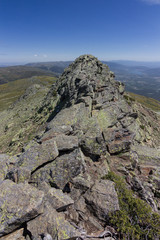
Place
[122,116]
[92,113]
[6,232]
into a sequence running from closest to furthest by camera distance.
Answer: [6,232]
[92,113]
[122,116]

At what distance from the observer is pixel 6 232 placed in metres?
7.49

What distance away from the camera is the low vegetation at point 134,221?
828 centimetres

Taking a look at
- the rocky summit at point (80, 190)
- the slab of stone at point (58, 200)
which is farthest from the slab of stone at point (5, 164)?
the slab of stone at point (58, 200)

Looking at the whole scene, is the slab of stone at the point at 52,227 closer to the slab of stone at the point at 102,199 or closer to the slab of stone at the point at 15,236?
the slab of stone at the point at 15,236

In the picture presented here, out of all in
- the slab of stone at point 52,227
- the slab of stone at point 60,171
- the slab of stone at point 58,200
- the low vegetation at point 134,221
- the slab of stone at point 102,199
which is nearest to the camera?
the slab of stone at point 52,227

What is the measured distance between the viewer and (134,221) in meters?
9.12

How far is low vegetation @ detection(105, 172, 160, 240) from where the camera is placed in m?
8.28

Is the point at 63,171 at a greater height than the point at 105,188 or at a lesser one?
greater

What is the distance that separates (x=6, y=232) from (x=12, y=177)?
4083 millimetres

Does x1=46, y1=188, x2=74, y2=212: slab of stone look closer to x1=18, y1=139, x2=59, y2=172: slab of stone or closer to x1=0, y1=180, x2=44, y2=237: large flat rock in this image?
x1=0, y1=180, x2=44, y2=237: large flat rock

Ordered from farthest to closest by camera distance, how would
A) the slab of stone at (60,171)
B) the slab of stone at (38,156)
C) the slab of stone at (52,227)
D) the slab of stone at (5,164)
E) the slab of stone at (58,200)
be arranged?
1. the slab of stone at (5,164)
2. the slab of stone at (38,156)
3. the slab of stone at (60,171)
4. the slab of stone at (58,200)
5. the slab of stone at (52,227)

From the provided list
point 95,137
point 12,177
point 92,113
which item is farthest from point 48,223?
point 92,113

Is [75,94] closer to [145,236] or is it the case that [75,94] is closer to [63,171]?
[63,171]

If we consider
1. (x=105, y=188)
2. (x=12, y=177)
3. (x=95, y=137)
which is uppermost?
(x=95, y=137)
